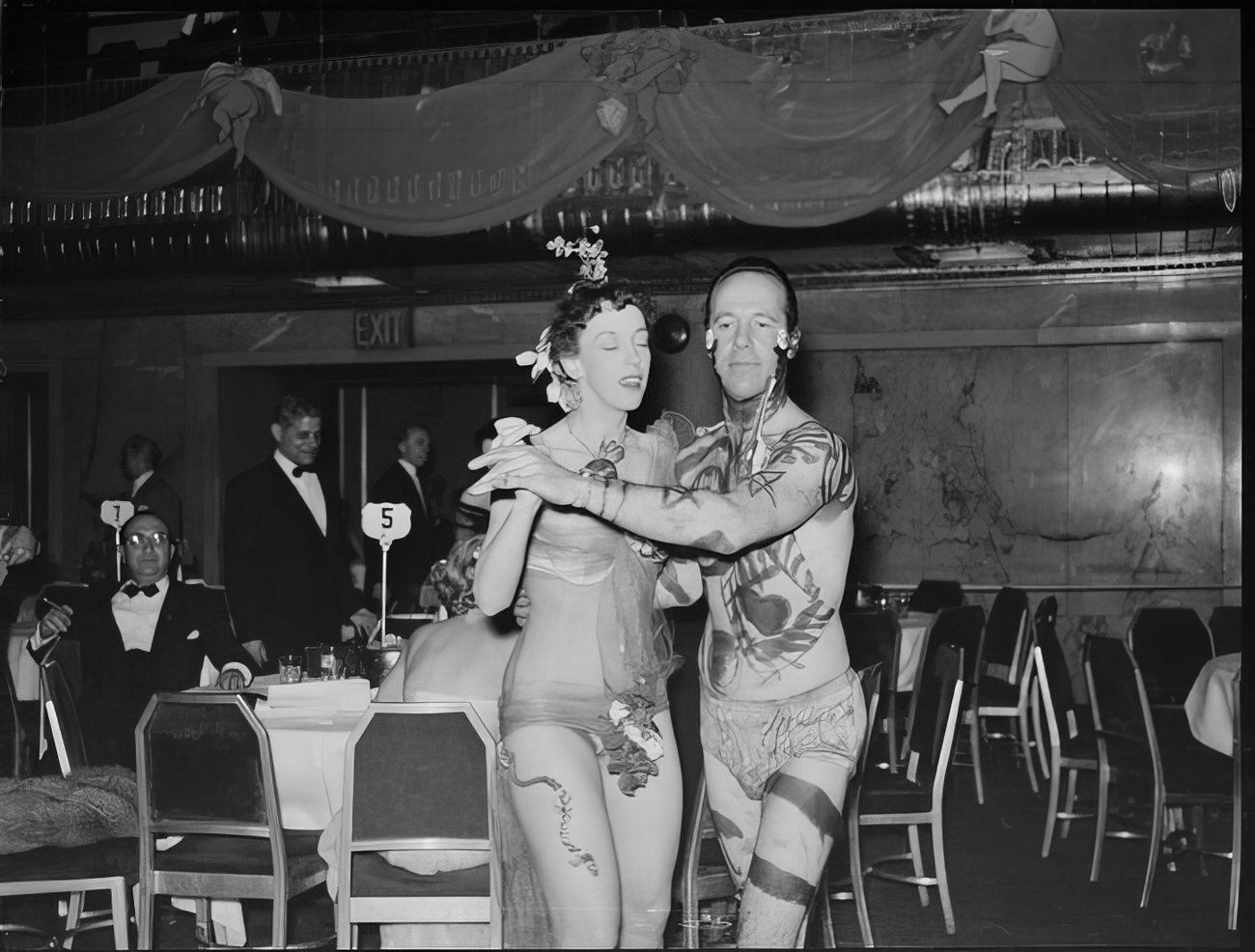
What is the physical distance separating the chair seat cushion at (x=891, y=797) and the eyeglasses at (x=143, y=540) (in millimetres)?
2256

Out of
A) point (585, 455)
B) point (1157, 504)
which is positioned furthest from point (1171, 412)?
point (585, 455)

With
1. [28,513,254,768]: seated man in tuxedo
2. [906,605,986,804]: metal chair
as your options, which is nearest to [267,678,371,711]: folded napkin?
[28,513,254,768]: seated man in tuxedo

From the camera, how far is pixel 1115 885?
402cm

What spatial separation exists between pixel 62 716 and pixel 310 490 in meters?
1.05

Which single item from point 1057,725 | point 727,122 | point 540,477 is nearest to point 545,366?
point 540,477

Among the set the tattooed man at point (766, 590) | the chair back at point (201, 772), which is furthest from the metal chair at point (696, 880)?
the chair back at point (201, 772)

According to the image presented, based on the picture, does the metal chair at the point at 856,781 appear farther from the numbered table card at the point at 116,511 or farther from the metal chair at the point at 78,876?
the numbered table card at the point at 116,511

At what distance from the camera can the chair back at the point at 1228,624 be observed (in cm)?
409

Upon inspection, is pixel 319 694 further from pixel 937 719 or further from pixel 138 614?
pixel 937 719

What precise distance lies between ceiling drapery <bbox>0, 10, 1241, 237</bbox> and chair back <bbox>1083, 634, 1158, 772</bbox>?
1.54 meters

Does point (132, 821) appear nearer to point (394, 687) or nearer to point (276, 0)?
point (394, 687)

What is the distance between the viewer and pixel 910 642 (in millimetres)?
5359

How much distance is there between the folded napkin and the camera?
13.1 feet

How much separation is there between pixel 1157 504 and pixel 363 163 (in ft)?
8.48
